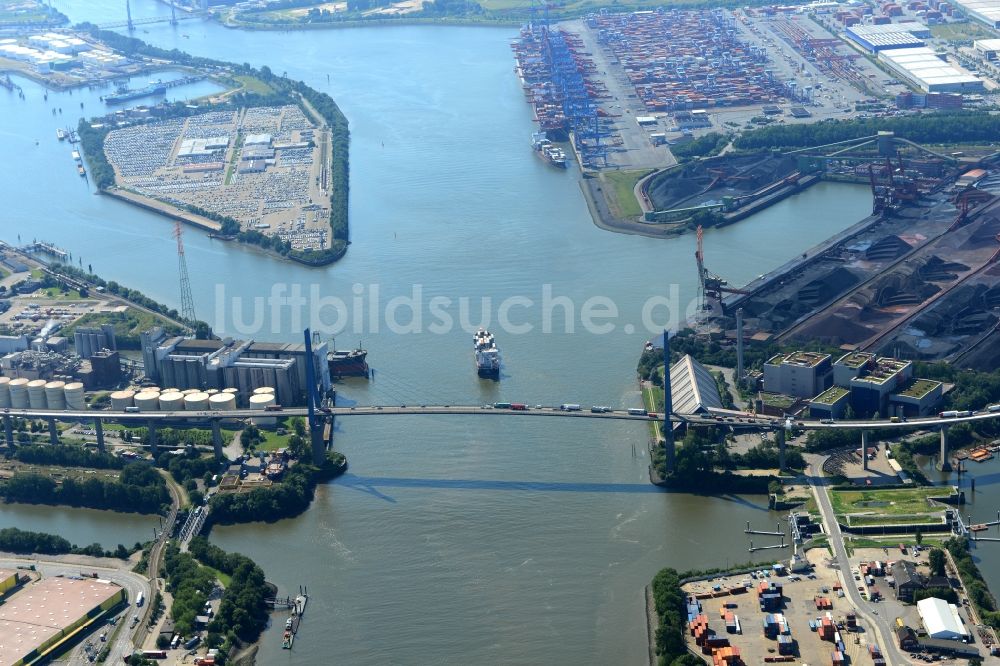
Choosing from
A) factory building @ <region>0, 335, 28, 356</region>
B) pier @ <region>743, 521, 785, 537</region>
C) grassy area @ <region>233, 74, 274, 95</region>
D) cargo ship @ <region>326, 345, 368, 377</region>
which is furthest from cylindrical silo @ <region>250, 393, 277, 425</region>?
grassy area @ <region>233, 74, 274, 95</region>

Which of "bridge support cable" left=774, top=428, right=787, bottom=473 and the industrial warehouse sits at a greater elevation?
"bridge support cable" left=774, top=428, right=787, bottom=473

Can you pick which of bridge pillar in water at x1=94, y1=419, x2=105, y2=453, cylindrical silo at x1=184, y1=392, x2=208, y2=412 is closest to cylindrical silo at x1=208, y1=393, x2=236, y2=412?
cylindrical silo at x1=184, y1=392, x2=208, y2=412

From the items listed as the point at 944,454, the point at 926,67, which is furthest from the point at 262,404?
the point at 926,67

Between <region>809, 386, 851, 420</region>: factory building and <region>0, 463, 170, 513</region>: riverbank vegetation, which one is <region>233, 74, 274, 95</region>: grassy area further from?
<region>809, 386, 851, 420</region>: factory building

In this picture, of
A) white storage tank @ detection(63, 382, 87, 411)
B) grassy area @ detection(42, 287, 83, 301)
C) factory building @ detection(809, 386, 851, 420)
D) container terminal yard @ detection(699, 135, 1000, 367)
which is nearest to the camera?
factory building @ detection(809, 386, 851, 420)

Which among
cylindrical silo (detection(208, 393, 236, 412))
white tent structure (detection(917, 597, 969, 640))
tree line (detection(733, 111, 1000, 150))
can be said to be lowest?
white tent structure (detection(917, 597, 969, 640))

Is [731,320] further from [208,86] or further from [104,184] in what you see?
[208,86]

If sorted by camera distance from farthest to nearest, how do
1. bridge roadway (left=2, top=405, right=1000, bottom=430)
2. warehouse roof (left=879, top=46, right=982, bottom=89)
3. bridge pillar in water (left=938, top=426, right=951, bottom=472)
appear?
warehouse roof (left=879, top=46, right=982, bottom=89), bridge roadway (left=2, top=405, right=1000, bottom=430), bridge pillar in water (left=938, top=426, right=951, bottom=472)

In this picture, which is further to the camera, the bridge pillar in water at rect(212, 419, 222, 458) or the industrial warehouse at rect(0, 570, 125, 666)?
the bridge pillar in water at rect(212, 419, 222, 458)
